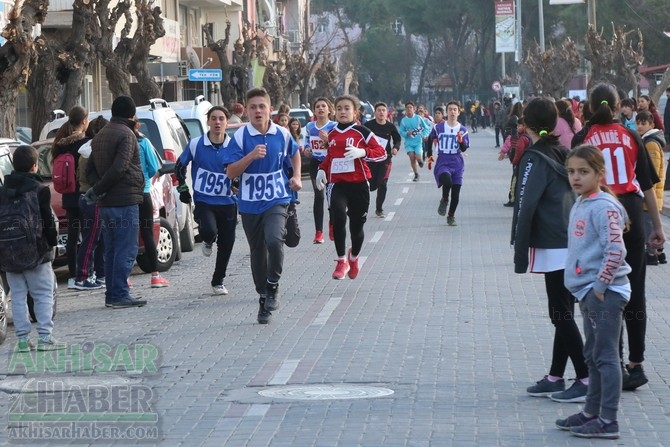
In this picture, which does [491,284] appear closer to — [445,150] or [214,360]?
[214,360]

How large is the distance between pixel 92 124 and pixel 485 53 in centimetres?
9153

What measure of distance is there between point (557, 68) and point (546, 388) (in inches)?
2564

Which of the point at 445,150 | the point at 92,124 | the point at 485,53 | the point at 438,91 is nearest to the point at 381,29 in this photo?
the point at 438,91

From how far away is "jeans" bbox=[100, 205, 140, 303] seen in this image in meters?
12.8

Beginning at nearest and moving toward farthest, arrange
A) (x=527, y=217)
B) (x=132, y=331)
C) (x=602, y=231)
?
(x=602, y=231) → (x=527, y=217) → (x=132, y=331)

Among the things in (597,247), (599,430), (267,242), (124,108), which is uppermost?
(124,108)

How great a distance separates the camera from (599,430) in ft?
23.1

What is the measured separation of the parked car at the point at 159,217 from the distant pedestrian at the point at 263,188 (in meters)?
3.04

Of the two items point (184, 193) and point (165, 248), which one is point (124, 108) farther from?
point (165, 248)

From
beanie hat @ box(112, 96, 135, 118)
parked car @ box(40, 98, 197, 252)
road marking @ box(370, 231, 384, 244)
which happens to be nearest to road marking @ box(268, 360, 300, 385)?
beanie hat @ box(112, 96, 135, 118)

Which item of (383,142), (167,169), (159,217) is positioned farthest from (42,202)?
(383,142)

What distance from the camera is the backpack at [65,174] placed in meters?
14.0

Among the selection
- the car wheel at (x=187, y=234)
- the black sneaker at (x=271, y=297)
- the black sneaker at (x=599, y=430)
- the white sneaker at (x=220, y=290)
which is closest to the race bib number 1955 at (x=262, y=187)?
the black sneaker at (x=271, y=297)

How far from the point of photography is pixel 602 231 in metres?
7.14
